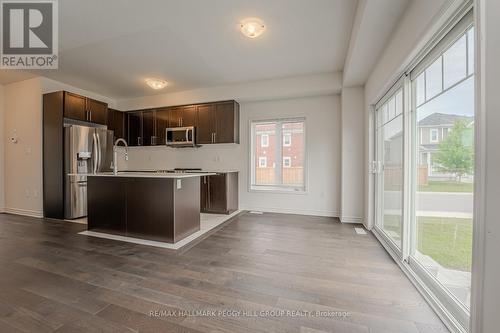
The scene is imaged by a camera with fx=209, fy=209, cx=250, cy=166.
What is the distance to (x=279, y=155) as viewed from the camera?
4734 millimetres

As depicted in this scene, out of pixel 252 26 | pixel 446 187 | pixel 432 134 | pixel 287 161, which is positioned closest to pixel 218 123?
pixel 287 161

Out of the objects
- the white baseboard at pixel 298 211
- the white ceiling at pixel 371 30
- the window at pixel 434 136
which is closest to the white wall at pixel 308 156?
the white baseboard at pixel 298 211

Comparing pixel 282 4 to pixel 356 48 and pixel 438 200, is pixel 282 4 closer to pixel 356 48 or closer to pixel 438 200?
pixel 356 48

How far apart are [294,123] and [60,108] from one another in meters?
4.65

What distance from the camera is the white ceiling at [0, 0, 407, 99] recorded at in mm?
2281

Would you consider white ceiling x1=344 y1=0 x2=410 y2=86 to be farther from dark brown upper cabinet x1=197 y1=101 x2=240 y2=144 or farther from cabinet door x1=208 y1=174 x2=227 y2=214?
cabinet door x1=208 y1=174 x2=227 y2=214

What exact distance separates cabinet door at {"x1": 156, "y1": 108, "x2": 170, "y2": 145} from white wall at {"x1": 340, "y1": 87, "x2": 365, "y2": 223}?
13.0 ft

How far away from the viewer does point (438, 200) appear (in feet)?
5.93

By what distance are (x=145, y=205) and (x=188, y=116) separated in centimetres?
263

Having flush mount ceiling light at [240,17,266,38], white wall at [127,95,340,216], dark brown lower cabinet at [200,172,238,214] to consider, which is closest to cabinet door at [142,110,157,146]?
white wall at [127,95,340,216]

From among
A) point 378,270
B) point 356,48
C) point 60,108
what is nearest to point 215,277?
point 378,270

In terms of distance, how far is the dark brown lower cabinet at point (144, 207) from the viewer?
2.84m

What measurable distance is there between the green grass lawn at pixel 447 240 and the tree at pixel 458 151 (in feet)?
1.19

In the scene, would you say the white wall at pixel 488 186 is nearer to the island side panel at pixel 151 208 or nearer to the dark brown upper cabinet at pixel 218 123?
the island side panel at pixel 151 208
